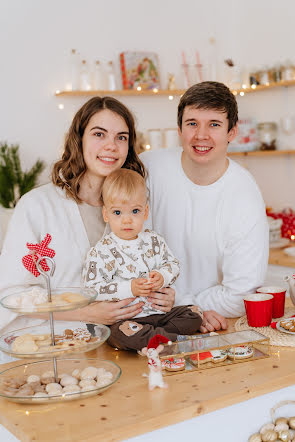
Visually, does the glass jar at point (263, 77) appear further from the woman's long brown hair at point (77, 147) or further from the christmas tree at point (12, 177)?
the woman's long brown hair at point (77, 147)

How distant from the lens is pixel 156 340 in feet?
5.36

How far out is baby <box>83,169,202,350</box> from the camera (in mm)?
1794

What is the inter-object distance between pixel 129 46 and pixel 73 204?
2766mm

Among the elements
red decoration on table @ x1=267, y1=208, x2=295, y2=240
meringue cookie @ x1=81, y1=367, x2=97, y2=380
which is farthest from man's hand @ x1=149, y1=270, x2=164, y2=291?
red decoration on table @ x1=267, y1=208, x2=295, y2=240

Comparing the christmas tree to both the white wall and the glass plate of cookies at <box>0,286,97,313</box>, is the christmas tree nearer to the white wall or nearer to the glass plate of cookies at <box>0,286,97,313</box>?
the white wall

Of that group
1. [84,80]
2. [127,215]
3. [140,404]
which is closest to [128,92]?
[84,80]

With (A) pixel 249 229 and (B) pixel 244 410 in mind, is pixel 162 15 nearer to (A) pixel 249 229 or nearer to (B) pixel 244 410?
(A) pixel 249 229

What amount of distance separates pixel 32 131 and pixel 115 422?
3134 mm

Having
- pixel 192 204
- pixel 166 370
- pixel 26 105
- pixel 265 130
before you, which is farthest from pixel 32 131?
pixel 166 370

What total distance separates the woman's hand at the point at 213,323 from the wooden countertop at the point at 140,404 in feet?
0.89

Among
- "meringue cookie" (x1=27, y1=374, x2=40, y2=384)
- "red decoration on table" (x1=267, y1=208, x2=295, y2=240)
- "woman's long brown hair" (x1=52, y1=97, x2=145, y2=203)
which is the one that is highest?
"woman's long brown hair" (x1=52, y1=97, x2=145, y2=203)

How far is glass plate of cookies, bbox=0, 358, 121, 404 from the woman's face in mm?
699

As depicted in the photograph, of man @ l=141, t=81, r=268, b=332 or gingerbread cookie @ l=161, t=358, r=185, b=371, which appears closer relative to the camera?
gingerbread cookie @ l=161, t=358, r=185, b=371

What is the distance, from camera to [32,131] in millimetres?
4168
